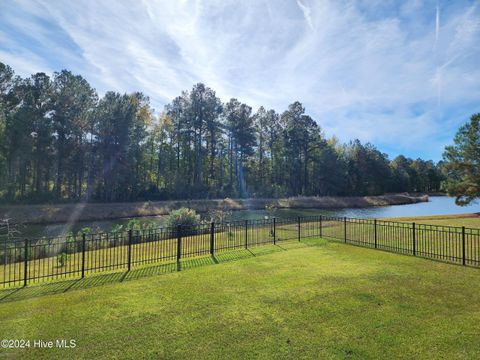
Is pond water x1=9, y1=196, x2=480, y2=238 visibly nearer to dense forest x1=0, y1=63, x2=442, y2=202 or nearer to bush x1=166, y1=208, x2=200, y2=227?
bush x1=166, y1=208, x2=200, y2=227

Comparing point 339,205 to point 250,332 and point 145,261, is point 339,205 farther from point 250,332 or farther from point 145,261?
point 250,332

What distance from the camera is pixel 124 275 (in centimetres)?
893

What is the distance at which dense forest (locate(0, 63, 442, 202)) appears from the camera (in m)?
37.4

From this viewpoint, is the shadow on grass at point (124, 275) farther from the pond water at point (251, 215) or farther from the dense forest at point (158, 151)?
the dense forest at point (158, 151)

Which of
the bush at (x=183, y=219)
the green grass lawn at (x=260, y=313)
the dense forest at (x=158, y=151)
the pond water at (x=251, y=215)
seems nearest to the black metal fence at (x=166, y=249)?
the bush at (x=183, y=219)

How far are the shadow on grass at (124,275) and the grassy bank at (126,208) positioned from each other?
2841 cm

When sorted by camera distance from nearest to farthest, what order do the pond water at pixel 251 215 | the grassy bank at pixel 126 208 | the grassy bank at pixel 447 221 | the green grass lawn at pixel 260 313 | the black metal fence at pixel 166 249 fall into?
the green grass lawn at pixel 260 313 → the black metal fence at pixel 166 249 → the grassy bank at pixel 447 221 → the pond water at pixel 251 215 → the grassy bank at pixel 126 208

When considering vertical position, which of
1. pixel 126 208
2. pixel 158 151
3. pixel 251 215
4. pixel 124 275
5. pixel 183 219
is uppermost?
pixel 158 151

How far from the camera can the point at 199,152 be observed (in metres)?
57.1

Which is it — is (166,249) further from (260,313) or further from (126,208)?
(126,208)

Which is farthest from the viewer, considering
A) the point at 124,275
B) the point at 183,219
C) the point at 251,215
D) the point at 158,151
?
the point at 158,151

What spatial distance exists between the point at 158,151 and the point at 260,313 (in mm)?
56807

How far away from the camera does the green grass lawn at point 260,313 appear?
15.3ft

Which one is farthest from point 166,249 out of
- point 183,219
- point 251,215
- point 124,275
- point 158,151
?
point 158,151
